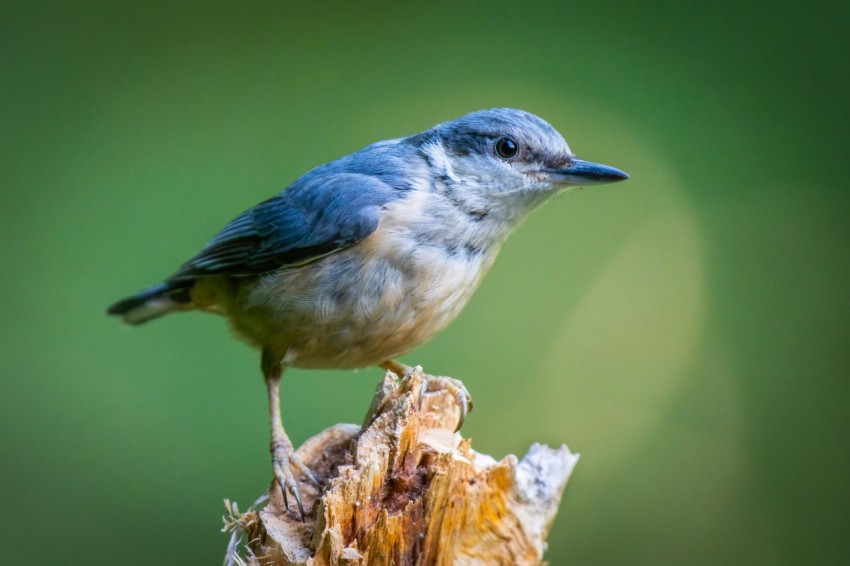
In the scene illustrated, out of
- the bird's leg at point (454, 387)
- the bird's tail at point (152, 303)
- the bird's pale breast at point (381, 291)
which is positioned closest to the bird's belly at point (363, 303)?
the bird's pale breast at point (381, 291)

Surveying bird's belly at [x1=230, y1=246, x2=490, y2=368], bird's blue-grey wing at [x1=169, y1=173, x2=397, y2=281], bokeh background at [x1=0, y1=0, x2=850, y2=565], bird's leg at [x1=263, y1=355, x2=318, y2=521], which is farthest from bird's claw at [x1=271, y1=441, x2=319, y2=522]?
bokeh background at [x1=0, y1=0, x2=850, y2=565]

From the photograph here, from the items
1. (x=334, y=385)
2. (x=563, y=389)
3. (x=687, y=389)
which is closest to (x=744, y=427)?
(x=687, y=389)

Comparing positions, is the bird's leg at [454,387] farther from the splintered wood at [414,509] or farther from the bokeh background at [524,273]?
the bokeh background at [524,273]

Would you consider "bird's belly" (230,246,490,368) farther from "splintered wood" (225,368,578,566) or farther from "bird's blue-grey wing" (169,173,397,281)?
"splintered wood" (225,368,578,566)

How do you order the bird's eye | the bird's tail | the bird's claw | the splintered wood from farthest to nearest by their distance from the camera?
the bird's tail, the bird's eye, the bird's claw, the splintered wood

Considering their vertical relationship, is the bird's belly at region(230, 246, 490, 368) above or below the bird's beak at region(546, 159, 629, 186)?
below

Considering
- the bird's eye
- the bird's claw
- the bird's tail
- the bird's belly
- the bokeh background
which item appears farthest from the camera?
the bokeh background

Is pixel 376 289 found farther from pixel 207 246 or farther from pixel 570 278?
pixel 570 278
